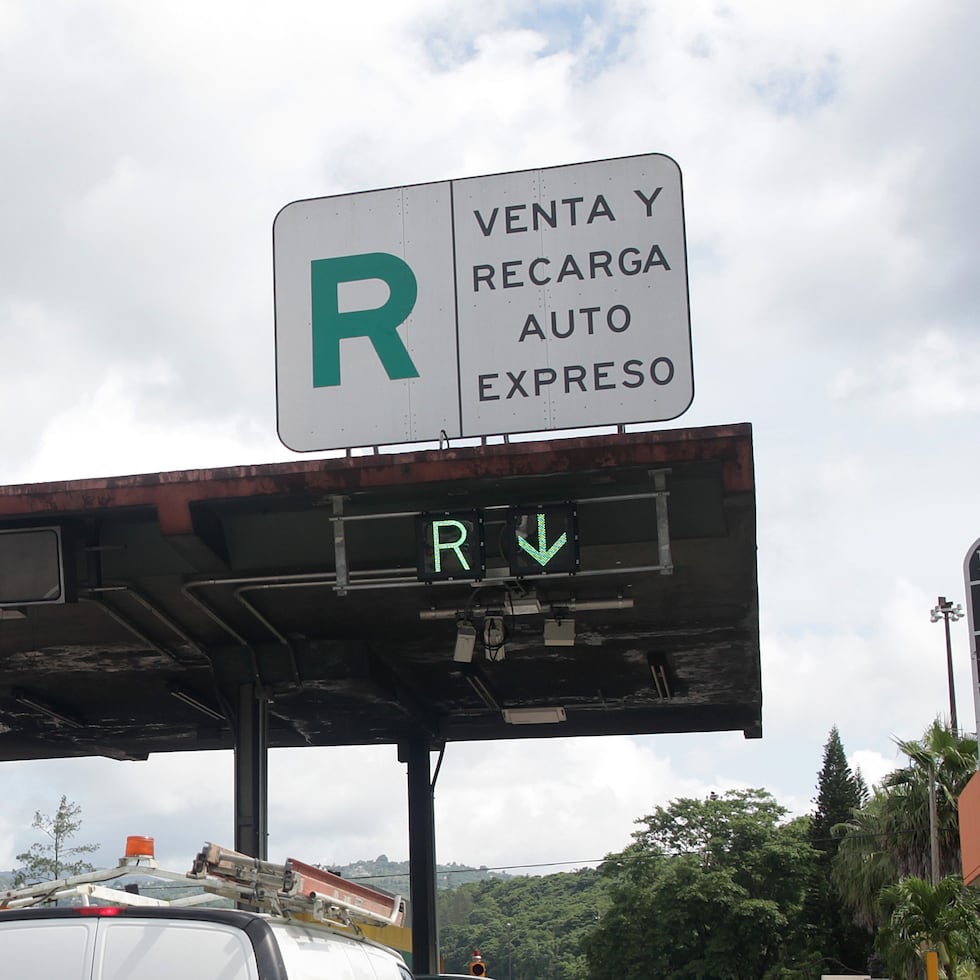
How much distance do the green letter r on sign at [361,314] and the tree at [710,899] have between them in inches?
2243

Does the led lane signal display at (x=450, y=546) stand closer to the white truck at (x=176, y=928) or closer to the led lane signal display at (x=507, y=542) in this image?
the led lane signal display at (x=507, y=542)

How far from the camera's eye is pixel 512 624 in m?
15.7

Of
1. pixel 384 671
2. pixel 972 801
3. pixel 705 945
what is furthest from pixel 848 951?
pixel 384 671

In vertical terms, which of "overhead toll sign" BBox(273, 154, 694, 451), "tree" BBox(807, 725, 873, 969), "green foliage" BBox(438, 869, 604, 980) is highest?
"overhead toll sign" BBox(273, 154, 694, 451)

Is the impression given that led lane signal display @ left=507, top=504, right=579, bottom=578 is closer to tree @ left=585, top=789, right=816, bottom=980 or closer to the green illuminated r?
the green illuminated r

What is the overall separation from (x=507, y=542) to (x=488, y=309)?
2.84 m

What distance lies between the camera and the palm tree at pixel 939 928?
82.4ft

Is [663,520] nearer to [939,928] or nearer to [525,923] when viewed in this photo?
[939,928]

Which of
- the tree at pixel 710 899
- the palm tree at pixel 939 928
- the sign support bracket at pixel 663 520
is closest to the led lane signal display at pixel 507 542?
the sign support bracket at pixel 663 520

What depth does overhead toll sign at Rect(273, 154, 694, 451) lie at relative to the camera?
42.9 feet

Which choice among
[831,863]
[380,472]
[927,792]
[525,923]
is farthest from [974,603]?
[525,923]

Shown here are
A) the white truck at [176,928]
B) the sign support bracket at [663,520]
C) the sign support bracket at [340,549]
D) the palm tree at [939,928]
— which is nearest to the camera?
the white truck at [176,928]

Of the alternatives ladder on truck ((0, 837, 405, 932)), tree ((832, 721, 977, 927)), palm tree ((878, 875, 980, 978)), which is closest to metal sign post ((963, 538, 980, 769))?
palm tree ((878, 875, 980, 978))

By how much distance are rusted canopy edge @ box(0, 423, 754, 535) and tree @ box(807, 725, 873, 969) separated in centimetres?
5169
